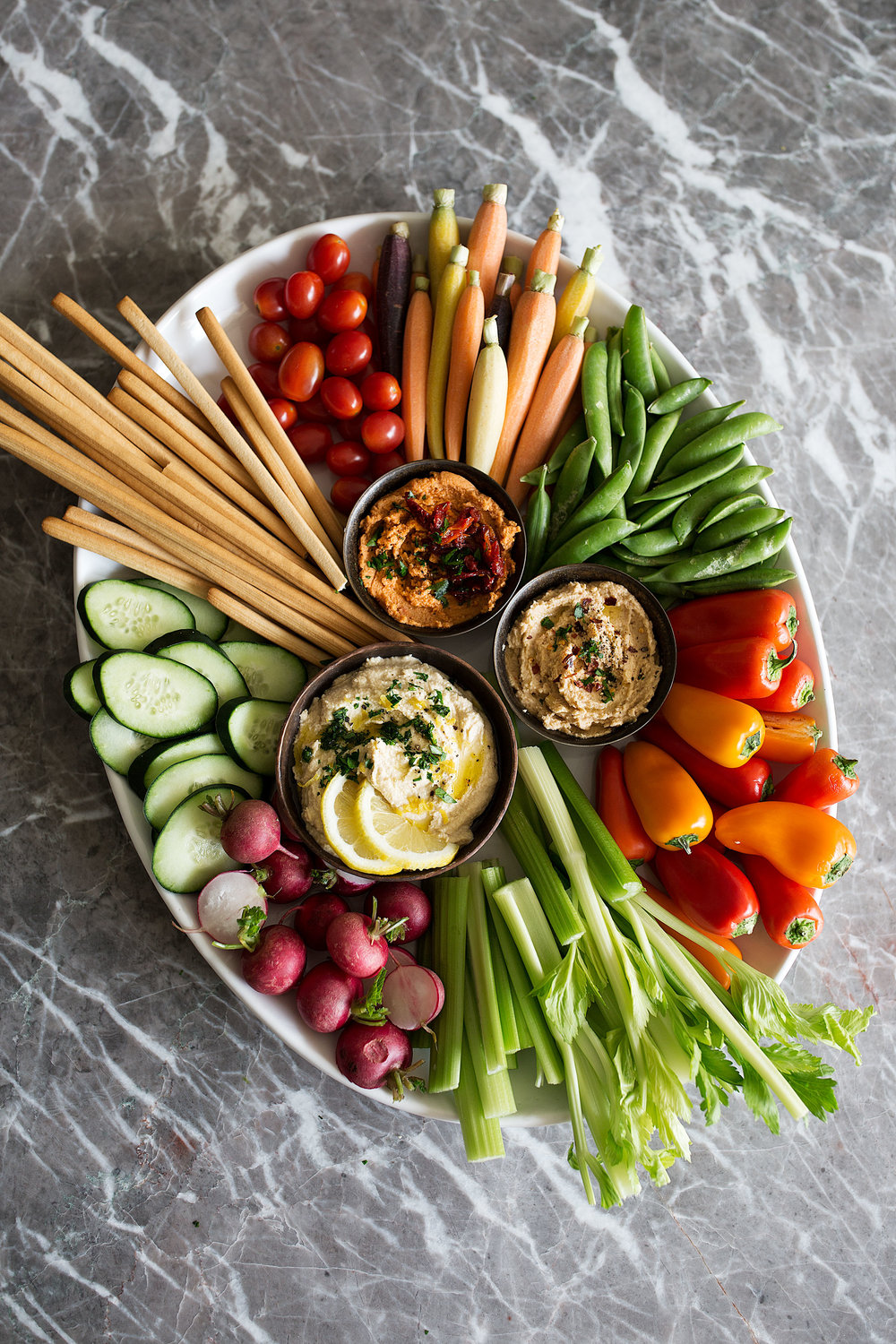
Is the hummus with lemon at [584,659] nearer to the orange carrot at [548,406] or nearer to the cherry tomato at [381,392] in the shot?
the orange carrot at [548,406]

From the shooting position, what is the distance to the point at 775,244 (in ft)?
11.0

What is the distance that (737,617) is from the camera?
107 inches

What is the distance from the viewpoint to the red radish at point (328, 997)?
2.44m

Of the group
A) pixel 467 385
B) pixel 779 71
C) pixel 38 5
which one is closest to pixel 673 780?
pixel 467 385

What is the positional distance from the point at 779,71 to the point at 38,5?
2.93 meters

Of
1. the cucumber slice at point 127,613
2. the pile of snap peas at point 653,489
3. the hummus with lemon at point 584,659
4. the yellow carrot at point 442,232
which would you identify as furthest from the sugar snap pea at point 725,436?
the cucumber slice at point 127,613

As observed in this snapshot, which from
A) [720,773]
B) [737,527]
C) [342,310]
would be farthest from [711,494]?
[342,310]

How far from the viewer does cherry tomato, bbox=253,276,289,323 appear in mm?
2861

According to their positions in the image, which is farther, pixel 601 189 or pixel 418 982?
pixel 601 189

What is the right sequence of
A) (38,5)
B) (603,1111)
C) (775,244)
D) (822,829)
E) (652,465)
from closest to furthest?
(603,1111) → (822,829) → (652,465) → (38,5) → (775,244)

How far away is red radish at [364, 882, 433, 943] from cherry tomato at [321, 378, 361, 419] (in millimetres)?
1577

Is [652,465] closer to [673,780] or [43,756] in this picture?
[673,780]

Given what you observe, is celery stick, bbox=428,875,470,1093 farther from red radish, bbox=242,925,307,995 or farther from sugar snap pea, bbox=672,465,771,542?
sugar snap pea, bbox=672,465,771,542

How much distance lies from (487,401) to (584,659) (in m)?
0.93
